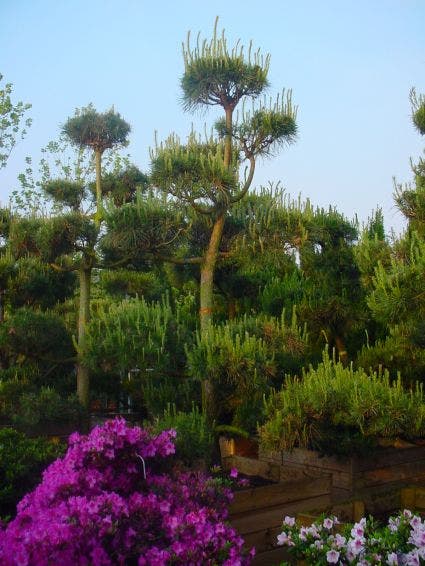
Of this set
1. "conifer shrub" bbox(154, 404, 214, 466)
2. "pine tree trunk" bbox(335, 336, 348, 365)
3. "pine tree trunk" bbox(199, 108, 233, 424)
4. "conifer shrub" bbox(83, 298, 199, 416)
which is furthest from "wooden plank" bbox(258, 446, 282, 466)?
"pine tree trunk" bbox(335, 336, 348, 365)

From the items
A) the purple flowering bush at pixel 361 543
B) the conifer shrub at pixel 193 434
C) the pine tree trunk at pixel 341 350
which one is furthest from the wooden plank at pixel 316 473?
the purple flowering bush at pixel 361 543

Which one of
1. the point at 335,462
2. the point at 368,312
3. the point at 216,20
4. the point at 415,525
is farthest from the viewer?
the point at 368,312

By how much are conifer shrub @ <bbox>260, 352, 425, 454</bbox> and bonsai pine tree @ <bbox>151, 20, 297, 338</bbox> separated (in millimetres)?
1717

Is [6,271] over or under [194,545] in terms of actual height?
over

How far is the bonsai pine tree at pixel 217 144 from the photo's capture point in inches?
264

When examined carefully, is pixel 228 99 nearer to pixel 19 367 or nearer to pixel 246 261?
pixel 246 261

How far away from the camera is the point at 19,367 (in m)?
8.80

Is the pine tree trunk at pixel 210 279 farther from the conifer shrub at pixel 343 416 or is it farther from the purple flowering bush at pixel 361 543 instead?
the purple flowering bush at pixel 361 543

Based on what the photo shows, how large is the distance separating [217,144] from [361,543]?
5.24 metres

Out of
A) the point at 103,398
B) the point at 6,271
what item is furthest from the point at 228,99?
the point at 103,398

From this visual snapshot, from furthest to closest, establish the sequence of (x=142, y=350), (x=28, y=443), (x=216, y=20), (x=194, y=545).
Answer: (x=216, y=20)
(x=142, y=350)
(x=28, y=443)
(x=194, y=545)

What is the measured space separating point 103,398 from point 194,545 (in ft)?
23.7

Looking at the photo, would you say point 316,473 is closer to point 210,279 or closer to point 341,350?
point 210,279

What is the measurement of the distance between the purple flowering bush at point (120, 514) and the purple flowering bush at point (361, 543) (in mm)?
322
